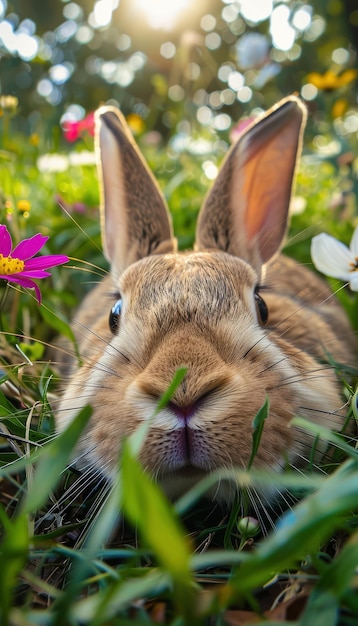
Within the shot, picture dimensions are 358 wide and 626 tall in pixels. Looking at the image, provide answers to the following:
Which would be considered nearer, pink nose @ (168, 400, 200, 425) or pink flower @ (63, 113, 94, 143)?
pink nose @ (168, 400, 200, 425)

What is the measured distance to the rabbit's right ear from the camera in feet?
9.95

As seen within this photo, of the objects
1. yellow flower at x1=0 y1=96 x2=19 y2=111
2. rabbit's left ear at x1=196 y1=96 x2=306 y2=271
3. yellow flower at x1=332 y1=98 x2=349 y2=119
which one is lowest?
rabbit's left ear at x1=196 y1=96 x2=306 y2=271

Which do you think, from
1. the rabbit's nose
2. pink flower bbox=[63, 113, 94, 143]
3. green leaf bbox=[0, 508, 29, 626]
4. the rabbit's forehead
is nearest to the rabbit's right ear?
the rabbit's forehead

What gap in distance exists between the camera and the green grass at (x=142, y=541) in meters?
0.99

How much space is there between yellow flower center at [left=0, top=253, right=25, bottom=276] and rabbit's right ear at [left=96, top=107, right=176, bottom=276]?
3.70 feet

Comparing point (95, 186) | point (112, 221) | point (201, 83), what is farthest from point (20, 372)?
point (201, 83)

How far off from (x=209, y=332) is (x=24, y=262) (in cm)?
70

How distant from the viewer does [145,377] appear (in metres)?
1.74

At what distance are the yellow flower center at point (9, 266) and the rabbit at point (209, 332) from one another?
46 centimetres

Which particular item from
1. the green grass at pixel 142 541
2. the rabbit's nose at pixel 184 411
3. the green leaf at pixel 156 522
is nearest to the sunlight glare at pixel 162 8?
the green grass at pixel 142 541

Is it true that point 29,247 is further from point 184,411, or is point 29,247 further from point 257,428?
point 257,428

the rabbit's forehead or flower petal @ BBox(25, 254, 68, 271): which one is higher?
flower petal @ BBox(25, 254, 68, 271)

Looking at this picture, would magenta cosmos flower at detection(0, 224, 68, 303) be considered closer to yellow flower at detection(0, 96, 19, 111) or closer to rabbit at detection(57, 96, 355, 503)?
rabbit at detection(57, 96, 355, 503)

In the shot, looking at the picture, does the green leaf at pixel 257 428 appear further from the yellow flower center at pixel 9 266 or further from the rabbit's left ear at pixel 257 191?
the rabbit's left ear at pixel 257 191
